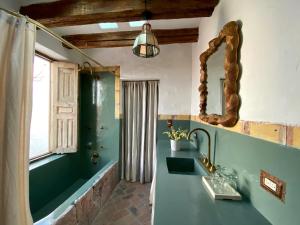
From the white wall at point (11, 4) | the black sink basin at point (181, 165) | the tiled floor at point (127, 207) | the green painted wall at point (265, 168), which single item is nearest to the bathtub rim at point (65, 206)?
the tiled floor at point (127, 207)

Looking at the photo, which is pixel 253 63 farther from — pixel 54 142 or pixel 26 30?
pixel 54 142

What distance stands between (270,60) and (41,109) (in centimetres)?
299

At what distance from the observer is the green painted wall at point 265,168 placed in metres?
0.68

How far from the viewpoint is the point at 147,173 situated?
3283 mm

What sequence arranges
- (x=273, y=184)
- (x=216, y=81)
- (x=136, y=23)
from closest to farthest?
1. (x=273, y=184)
2. (x=216, y=81)
3. (x=136, y=23)

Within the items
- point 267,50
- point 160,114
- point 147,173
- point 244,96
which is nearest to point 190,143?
point 160,114

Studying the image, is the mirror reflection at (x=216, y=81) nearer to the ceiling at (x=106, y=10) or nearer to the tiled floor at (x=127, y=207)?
the ceiling at (x=106, y=10)

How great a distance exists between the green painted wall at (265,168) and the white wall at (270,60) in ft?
0.43

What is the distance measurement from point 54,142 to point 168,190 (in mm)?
2395

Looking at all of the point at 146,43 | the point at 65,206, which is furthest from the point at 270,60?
the point at 65,206

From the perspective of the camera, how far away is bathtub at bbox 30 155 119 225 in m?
1.60

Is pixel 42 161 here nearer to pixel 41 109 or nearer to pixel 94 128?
pixel 41 109

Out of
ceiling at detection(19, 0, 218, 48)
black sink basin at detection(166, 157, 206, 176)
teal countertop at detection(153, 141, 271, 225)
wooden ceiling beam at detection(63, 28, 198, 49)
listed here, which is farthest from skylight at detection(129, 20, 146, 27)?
teal countertop at detection(153, 141, 271, 225)

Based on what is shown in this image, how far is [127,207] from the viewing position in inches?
98.9
